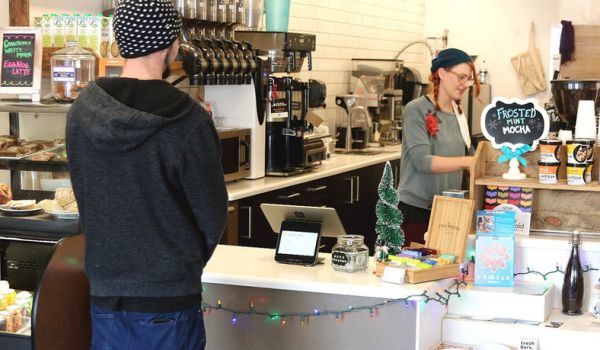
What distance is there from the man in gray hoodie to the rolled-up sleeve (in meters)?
2.23

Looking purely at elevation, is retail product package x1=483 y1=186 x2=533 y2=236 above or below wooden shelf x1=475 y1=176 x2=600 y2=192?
below

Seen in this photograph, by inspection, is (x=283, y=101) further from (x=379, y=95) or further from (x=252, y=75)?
(x=379, y=95)

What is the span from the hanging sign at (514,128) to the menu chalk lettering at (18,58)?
214 centimetres

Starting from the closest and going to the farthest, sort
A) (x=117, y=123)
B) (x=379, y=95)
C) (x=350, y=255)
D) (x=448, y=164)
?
(x=117, y=123) → (x=350, y=255) → (x=448, y=164) → (x=379, y=95)

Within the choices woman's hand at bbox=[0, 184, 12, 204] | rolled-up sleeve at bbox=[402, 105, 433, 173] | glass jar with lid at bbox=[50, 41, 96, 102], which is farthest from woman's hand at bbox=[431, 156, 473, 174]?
woman's hand at bbox=[0, 184, 12, 204]

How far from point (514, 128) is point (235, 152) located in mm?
2388

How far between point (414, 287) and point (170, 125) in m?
1.08

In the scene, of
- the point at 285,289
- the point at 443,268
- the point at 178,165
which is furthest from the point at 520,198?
the point at 178,165

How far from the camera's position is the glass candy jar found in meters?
3.26

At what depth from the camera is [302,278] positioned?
3.18 meters

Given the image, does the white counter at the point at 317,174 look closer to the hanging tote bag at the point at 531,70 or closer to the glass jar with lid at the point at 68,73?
the glass jar with lid at the point at 68,73

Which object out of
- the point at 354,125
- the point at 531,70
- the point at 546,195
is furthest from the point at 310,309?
the point at 531,70

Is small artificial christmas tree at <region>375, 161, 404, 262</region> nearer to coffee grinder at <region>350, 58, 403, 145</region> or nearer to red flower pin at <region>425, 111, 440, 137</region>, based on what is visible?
red flower pin at <region>425, 111, 440, 137</region>

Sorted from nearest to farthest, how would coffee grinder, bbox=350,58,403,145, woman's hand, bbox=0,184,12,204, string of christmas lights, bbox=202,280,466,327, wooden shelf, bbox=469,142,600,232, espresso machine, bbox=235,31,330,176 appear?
1. string of christmas lights, bbox=202,280,466,327
2. wooden shelf, bbox=469,142,600,232
3. woman's hand, bbox=0,184,12,204
4. espresso machine, bbox=235,31,330,176
5. coffee grinder, bbox=350,58,403,145
